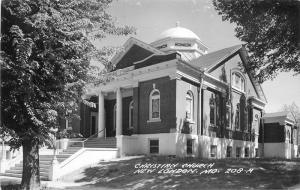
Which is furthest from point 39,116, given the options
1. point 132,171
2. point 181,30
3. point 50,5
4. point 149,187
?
point 181,30

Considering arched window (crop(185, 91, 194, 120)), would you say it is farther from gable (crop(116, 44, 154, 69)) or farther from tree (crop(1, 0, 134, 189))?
tree (crop(1, 0, 134, 189))

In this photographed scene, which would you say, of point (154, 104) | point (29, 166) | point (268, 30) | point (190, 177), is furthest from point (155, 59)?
point (29, 166)

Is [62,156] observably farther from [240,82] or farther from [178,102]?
[240,82]

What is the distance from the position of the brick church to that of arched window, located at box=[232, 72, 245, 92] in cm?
9

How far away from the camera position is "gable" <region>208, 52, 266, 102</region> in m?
27.3

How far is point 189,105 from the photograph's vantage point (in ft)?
80.1

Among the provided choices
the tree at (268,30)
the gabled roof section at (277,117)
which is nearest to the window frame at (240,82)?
the gabled roof section at (277,117)

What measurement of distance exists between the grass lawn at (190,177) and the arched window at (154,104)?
4.52 metres

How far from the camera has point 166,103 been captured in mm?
23125

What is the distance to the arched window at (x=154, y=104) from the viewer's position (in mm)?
23953

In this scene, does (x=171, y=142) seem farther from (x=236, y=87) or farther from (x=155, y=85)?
(x=236, y=87)

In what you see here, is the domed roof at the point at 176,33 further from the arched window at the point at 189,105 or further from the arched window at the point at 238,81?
the arched window at the point at 189,105

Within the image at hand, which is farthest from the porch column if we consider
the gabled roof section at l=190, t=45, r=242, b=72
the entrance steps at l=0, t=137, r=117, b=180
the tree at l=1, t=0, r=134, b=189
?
the tree at l=1, t=0, r=134, b=189

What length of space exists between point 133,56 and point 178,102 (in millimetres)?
5667
